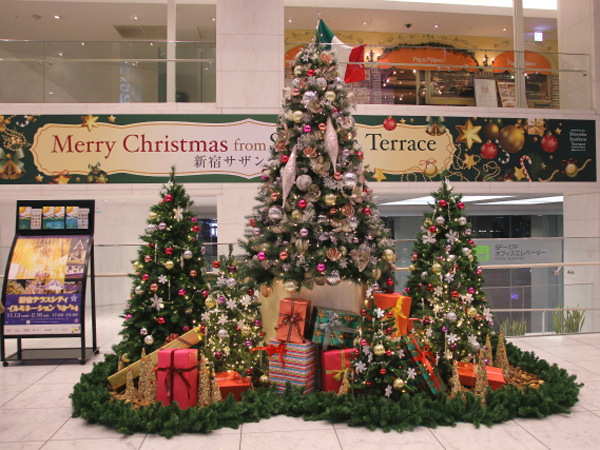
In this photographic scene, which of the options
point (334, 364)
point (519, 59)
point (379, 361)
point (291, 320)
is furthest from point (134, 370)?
point (519, 59)

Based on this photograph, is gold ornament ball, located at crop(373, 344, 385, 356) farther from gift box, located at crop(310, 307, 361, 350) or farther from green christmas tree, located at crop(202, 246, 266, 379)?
green christmas tree, located at crop(202, 246, 266, 379)

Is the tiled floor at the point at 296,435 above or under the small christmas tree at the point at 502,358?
under

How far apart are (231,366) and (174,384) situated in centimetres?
46

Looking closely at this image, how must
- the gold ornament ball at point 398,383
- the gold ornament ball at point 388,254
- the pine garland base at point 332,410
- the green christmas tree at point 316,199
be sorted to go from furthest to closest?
the gold ornament ball at point 388,254 → the green christmas tree at point 316,199 → the gold ornament ball at point 398,383 → the pine garland base at point 332,410

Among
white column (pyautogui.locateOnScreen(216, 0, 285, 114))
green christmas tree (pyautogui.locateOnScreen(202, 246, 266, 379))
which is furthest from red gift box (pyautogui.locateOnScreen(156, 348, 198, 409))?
white column (pyautogui.locateOnScreen(216, 0, 285, 114))

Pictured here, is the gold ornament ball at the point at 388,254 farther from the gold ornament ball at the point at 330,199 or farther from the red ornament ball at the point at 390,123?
the red ornament ball at the point at 390,123

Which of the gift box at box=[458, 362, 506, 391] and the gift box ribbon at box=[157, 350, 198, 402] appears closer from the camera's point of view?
the gift box ribbon at box=[157, 350, 198, 402]

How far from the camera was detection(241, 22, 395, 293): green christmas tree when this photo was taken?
3.21 metres

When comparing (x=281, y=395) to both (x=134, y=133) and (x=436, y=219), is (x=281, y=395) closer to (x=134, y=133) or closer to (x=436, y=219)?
(x=436, y=219)

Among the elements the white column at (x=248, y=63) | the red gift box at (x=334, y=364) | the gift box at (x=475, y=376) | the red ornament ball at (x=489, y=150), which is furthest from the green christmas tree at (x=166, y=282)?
the red ornament ball at (x=489, y=150)

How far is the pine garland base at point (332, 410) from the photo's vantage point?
2.66 m

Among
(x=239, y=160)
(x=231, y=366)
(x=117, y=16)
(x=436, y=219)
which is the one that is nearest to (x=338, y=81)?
(x=436, y=219)

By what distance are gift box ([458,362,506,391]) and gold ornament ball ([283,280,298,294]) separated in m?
1.44

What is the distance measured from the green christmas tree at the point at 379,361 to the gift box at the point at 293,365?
33 cm
